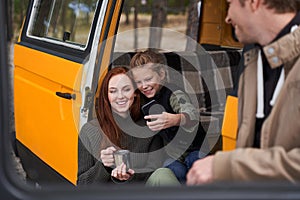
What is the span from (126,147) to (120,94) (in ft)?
0.92

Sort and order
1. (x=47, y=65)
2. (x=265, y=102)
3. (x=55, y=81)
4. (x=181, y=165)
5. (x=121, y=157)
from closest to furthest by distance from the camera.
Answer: (x=265, y=102), (x=121, y=157), (x=181, y=165), (x=55, y=81), (x=47, y=65)

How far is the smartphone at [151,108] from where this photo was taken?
304cm

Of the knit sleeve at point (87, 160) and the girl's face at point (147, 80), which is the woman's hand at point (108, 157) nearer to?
the knit sleeve at point (87, 160)

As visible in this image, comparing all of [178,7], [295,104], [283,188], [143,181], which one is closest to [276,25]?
[295,104]

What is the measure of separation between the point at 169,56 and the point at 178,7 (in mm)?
12780

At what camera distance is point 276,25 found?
186 cm

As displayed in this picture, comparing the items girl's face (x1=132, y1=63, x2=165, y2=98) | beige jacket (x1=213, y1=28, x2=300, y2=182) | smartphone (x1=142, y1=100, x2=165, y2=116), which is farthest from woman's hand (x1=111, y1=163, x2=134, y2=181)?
beige jacket (x1=213, y1=28, x2=300, y2=182)

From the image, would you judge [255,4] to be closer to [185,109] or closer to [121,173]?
[121,173]

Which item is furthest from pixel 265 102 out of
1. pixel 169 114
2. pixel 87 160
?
pixel 87 160

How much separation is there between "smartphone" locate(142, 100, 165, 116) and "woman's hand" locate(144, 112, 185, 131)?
107 millimetres

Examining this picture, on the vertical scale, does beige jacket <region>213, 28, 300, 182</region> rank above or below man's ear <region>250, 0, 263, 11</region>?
below

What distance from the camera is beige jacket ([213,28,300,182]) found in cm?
165

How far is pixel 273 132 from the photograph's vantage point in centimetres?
182

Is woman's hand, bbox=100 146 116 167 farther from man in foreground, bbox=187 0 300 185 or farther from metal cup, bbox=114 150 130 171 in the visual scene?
man in foreground, bbox=187 0 300 185
